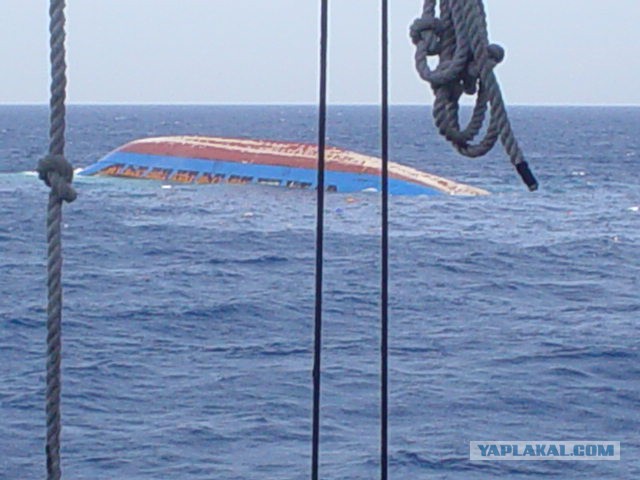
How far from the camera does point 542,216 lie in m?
60.6

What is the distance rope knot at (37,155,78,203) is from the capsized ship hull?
65.0m

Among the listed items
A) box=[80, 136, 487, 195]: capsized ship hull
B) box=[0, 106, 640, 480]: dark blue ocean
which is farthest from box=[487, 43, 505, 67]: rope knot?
box=[80, 136, 487, 195]: capsized ship hull

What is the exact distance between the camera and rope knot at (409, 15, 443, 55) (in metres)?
3.72

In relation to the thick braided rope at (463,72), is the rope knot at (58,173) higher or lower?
lower

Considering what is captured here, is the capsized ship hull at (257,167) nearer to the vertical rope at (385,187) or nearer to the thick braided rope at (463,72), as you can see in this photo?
the vertical rope at (385,187)

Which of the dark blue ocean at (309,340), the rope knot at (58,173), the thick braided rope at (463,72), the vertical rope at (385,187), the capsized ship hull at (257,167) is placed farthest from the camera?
the capsized ship hull at (257,167)

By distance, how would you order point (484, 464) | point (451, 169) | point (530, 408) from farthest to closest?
point (451, 169) → point (530, 408) → point (484, 464)

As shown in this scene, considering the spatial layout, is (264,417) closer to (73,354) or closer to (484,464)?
(484,464)

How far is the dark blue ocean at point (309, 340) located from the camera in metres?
21.3

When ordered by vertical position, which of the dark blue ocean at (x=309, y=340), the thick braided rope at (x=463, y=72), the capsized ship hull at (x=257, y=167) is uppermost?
the thick braided rope at (x=463, y=72)

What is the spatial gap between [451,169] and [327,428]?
7744 cm

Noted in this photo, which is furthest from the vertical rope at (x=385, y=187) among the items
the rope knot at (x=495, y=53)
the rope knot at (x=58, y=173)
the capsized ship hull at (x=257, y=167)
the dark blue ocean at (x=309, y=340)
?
the capsized ship hull at (x=257, y=167)

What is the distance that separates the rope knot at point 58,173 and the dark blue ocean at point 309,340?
16.2 meters

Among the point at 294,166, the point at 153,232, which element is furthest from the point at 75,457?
the point at 294,166
